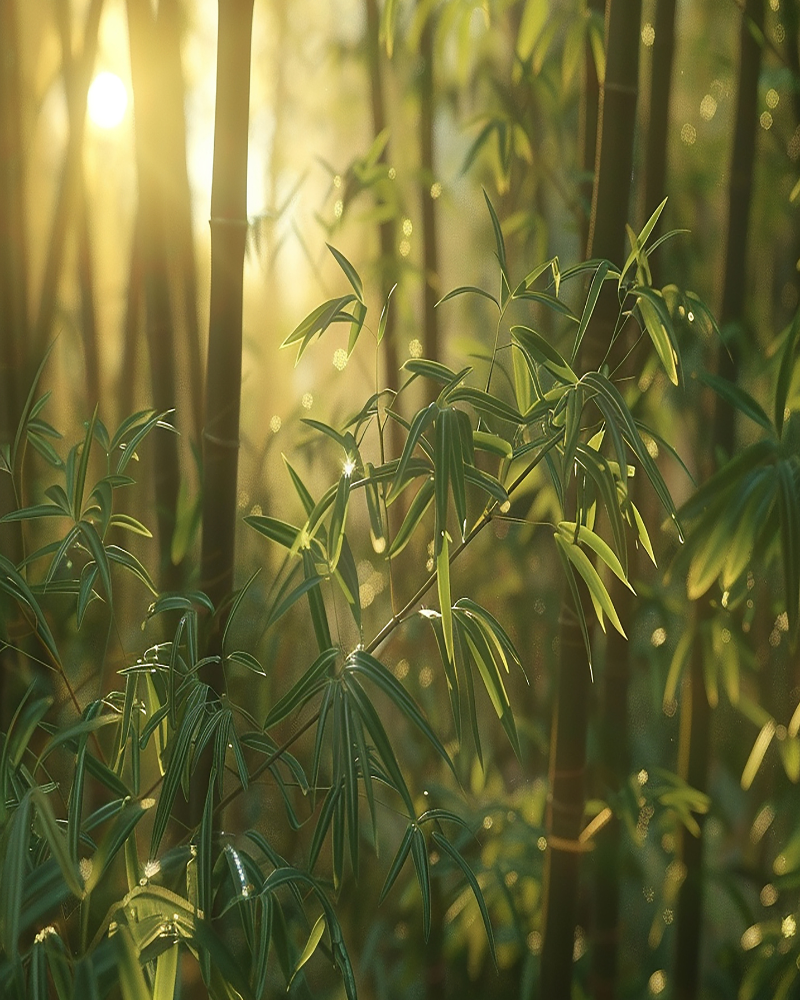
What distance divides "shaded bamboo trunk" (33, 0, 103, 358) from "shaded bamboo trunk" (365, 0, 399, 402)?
36 centimetres

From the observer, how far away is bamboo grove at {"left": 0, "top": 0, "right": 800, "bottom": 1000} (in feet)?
2.16

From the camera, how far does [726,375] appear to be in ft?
3.48

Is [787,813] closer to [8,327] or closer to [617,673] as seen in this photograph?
[617,673]

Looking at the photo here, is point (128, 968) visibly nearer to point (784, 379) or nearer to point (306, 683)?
point (306, 683)

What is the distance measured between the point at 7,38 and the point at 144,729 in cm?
87

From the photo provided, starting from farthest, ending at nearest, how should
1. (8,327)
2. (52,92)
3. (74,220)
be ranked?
(52,92) < (74,220) < (8,327)

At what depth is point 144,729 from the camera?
0.73 meters

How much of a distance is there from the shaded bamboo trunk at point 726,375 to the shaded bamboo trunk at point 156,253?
0.66m

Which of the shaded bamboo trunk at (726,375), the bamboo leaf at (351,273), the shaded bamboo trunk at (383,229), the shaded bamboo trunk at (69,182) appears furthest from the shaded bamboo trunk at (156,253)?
the shaded bamboo trunk at (726,375)

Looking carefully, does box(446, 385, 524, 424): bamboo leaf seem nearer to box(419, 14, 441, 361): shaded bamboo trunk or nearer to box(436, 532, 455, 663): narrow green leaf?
box(436, 532, 455, 663): narrow green leaf

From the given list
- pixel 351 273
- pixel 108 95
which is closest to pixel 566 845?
pixel 351 273

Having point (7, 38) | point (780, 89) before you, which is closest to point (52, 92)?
point (7, 38)

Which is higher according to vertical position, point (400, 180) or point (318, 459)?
point (400, 180)

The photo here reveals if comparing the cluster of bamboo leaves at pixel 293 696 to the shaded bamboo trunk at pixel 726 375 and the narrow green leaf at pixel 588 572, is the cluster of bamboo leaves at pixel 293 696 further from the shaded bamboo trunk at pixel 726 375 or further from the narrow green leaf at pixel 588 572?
the shaded bamboo trunk at pixel 726 375
